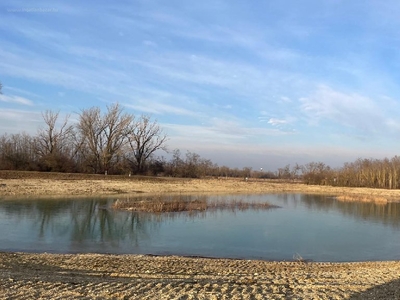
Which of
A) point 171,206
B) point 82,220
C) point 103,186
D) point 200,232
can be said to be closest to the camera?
point 200,232

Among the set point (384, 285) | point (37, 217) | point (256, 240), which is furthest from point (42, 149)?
point (384, 285)

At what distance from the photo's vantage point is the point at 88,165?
5300 centimetres

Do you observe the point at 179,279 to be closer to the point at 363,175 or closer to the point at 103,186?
the point at 103,186

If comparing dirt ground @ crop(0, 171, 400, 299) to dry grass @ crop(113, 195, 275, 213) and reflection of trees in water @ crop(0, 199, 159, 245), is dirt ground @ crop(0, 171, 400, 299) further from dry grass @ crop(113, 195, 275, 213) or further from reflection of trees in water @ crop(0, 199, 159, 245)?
dry grass @ crop(113, 195, 275, 213)

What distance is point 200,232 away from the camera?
728 inches

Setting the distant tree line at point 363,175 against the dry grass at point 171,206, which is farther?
the distant tree line at point 363,175

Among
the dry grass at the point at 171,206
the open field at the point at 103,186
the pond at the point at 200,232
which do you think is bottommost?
the pond at the point at 200,232

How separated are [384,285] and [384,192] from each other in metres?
46.9

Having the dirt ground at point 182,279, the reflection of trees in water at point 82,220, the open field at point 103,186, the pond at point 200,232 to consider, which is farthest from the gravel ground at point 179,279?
the open field at point 103,186

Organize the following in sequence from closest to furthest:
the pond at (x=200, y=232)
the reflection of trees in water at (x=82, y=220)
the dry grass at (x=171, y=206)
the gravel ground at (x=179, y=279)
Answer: the gravel ground at (x=179, y=279) < the pond at (x=200, y=232) < the reflection of trees in water at (x=82, y=220) < the dry grass at (x=171, y=206)

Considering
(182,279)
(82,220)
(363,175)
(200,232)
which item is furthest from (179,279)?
(363,175)

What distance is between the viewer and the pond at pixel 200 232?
48.0 ft

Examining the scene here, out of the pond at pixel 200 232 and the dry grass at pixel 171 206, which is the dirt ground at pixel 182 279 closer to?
the pond at pixel 200 232

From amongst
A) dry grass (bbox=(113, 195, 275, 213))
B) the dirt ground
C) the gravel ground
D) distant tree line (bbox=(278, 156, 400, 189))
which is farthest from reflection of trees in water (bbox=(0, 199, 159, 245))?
distant tree line (bbox=(278, 156, 400, 189))
